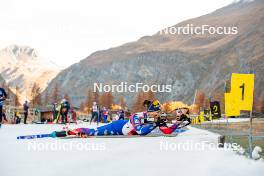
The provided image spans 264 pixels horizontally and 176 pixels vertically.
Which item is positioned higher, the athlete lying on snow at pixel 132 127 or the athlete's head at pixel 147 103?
the athlete's head at pixel 147 103

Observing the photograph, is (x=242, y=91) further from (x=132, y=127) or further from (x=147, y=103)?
(x=147, y=103)

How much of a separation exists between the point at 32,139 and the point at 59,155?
3.19 meters

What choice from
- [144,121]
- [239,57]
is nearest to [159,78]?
[239,57]

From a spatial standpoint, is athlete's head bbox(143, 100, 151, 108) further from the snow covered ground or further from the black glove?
the snow covered ground

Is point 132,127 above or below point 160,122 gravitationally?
below

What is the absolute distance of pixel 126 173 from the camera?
213 inches

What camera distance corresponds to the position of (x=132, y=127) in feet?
37.1

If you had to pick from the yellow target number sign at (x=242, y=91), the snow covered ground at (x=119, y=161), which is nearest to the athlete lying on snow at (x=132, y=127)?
the snow covered ground at (x=119, y=161)

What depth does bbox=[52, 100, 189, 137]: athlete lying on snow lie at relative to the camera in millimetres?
10688

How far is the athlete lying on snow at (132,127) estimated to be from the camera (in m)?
10.7

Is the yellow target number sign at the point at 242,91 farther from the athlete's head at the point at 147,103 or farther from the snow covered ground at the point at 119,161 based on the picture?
the athlete's head at the point at 147,103

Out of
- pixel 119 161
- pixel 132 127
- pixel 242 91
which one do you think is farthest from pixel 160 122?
pixel 119 161

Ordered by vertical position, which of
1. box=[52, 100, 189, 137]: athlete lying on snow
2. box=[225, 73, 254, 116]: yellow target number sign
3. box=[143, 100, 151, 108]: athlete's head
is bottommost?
box=[52, 100, 189, 137]: athlete lying on snow

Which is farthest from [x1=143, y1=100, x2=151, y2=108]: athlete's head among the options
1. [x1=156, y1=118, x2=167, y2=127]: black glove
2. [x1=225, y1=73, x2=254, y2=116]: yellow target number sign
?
[x1=225, y1=73, x2=254, y2=116]: yellow target number sign
